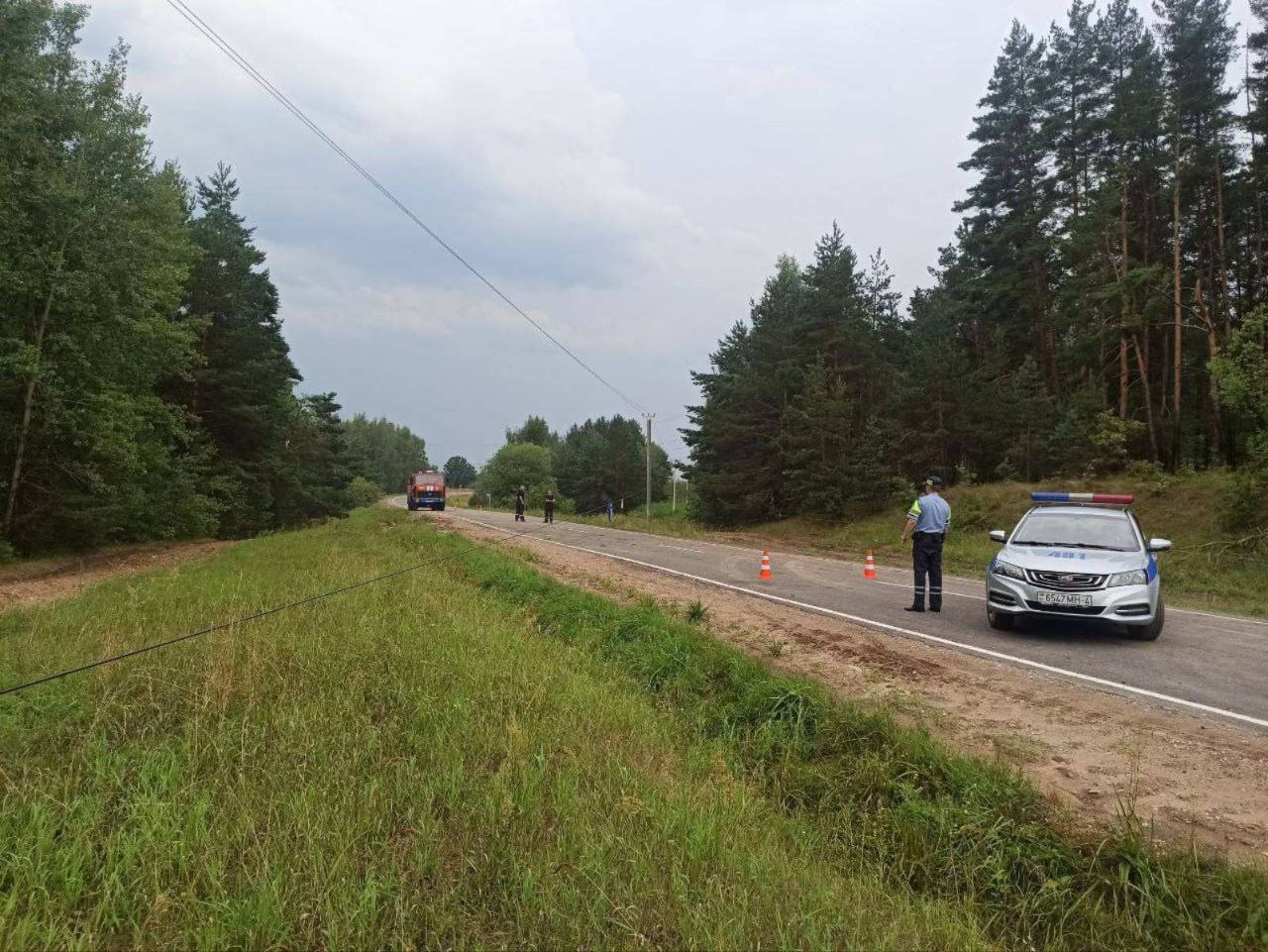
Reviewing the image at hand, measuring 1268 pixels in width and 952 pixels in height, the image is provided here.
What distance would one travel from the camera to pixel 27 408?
654 inches

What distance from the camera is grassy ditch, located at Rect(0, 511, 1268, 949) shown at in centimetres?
270

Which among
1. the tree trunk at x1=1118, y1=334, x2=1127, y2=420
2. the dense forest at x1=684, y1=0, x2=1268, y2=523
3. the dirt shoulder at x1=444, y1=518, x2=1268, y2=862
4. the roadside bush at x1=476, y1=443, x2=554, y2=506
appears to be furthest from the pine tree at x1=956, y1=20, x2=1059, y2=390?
the roadside bush at x1=476, y1=443, x2=554, y2=506

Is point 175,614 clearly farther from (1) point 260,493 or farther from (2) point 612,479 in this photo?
(2) point 612,479

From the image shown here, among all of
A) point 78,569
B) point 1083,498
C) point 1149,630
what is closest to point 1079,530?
point 1083,498

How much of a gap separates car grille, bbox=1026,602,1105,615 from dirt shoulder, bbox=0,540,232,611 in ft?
50.0

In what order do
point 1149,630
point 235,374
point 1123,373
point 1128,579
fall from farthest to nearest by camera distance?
point 235,374
point 1123,373
point 1149,630
point 1128,579

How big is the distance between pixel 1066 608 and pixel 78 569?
2053 cm

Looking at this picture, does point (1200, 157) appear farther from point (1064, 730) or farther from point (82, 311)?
point (82, 311)

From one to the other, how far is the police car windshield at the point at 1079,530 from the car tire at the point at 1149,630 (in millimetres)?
827

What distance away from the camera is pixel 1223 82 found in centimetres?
2439

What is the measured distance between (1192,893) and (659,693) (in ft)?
12.5

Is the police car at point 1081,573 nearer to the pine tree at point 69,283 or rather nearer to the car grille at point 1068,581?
the car grille at point 1068,581

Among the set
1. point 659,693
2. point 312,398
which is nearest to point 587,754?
point 659,693

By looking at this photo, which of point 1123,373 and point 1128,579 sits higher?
point 1123,373
